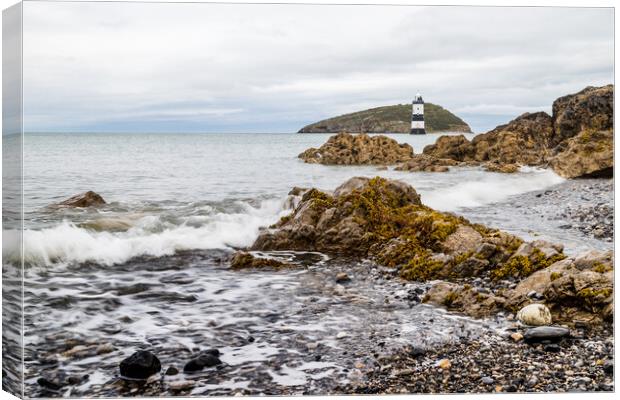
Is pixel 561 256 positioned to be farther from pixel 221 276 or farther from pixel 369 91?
pixel 221 276

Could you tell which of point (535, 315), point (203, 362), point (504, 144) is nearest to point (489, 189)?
point (504, 144)

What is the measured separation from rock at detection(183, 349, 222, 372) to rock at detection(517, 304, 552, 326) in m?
3.33

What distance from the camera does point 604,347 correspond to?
6.31m

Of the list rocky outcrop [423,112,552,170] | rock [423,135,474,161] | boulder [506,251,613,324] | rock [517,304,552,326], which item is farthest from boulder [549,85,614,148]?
rock [517,304,552,326]

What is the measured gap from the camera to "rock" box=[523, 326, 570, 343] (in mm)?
6047

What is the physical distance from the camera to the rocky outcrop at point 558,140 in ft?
25.6

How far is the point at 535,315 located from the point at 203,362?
3.60 m

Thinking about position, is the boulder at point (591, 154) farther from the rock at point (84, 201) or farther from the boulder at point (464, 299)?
the rock at point (84, 201)

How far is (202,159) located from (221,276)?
183 cm

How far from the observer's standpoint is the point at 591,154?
8.30 meters

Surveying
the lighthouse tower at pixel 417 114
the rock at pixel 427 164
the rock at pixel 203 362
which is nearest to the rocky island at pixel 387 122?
the lighthouse tower at pixel 417 114

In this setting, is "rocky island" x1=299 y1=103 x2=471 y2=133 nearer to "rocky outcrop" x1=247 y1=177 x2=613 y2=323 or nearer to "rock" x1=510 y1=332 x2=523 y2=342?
"rocky outcrop" x1=247 y1=177 x2=613 y2=323

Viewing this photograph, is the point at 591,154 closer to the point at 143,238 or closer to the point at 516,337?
the point at 516,337

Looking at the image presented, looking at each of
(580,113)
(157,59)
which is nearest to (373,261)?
(580,113)
